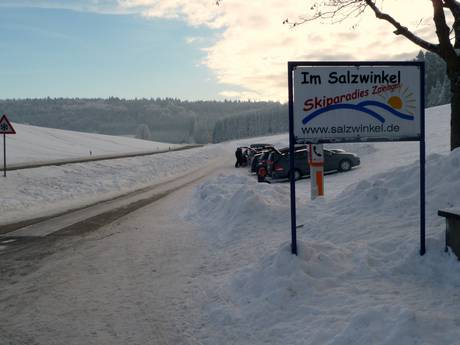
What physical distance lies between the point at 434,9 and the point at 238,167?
24615 millimetres

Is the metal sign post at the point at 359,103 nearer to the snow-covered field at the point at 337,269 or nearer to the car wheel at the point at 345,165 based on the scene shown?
the snow-covered field at the point at 337,269

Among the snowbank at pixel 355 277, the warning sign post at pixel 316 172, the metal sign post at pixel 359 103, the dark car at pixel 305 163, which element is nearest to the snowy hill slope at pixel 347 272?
the snowbank at pixel 355 277

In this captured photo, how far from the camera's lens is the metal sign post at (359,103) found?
5.68 meters

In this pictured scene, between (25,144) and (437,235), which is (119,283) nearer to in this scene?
(437,235)

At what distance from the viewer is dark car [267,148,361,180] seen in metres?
20.2

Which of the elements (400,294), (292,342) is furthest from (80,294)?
(400,294)

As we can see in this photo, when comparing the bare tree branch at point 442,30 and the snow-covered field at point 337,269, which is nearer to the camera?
the snow-covered field at point 337,269

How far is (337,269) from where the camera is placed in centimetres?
519

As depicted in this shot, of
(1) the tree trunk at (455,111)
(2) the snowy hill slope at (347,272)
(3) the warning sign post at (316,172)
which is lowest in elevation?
(2) the snowy hill slope at (347,272)

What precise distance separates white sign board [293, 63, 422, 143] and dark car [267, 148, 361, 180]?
1431 centimetres

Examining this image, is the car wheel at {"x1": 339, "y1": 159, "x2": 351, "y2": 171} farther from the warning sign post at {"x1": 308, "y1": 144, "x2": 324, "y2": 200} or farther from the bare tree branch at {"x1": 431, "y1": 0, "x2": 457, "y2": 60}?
the bare tree branch at {"x1": 431, "y1": 0, "x2": 457, "y2": 60}

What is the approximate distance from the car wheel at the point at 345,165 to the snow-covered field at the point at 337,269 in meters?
10.2

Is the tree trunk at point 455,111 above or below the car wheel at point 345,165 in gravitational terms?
above

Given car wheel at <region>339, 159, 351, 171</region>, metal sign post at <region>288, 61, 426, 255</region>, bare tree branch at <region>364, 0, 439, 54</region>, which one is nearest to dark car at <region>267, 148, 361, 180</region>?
car wheel at <region>339, 159, 351, 171</region>
